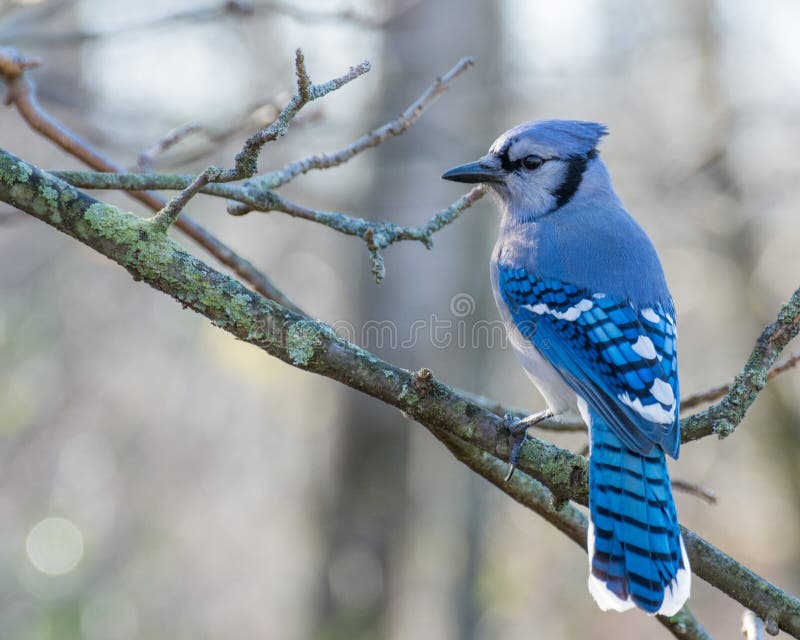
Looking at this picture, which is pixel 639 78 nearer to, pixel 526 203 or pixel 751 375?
pixel 526 203

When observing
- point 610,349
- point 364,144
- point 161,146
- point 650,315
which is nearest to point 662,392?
point 610,349

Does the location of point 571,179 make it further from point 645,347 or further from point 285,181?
point 285,181

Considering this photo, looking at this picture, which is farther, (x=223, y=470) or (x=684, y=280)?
(x=223, y=470)

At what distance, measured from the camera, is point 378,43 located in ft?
18.6

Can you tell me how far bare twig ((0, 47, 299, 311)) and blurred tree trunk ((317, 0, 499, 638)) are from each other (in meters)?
3.00

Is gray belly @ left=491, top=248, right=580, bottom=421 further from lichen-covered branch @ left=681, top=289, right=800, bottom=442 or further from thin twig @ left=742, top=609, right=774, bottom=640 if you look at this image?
thin twig @ left=742, top=609, right=774, bottom=640

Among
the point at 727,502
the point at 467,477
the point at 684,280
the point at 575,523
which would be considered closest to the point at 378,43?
the point at 467,477

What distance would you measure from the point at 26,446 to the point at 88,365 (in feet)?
3.69

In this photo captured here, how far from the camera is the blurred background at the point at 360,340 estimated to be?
15.5 feet

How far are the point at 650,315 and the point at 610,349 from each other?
0.20 meters

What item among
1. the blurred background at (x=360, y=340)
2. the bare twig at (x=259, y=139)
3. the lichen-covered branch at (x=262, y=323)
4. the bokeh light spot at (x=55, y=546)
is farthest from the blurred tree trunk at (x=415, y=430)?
the bare twig at (x=259, y=139)

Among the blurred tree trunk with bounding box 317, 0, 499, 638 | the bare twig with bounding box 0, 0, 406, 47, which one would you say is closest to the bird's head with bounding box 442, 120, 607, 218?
the bare twig with bounding box 0, 0, 406, 47

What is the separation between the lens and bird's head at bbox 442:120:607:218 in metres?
3.13

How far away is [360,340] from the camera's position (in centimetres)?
555
